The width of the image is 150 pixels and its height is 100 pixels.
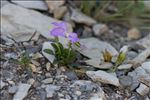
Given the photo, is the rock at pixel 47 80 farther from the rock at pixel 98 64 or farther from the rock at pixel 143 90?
the rock at pixel 143 90

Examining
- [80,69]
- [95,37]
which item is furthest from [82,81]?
[95,37]

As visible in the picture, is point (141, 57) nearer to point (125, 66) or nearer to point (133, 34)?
point (125, 66)

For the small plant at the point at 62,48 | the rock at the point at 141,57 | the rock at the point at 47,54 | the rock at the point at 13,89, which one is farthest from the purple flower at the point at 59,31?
the rock at the point at 141,57

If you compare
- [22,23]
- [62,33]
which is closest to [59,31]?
[62,33]

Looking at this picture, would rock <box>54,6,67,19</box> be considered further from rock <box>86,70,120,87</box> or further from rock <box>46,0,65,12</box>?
rock <box>86,70,120,87</box>

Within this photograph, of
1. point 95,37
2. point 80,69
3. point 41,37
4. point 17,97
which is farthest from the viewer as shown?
point 95,37

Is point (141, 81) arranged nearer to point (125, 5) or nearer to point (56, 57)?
point (56, 57)
